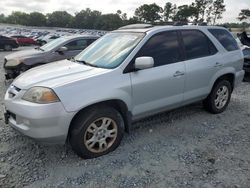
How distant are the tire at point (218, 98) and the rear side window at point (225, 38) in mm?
701

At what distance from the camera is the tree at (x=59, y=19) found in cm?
9981

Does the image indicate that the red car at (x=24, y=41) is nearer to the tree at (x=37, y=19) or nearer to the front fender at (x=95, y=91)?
the front fender at (x=95, y=91)

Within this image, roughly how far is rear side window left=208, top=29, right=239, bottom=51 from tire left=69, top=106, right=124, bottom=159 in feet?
8.89

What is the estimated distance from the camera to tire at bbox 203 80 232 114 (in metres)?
5.31

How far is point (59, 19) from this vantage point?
10250cm

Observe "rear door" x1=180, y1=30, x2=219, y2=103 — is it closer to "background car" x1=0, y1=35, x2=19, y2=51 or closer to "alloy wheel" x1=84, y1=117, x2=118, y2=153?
"alloy wheel" x1=84, y1=117, x2=118, y2=153

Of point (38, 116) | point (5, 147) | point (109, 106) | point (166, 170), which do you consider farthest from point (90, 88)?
point (5, 147)

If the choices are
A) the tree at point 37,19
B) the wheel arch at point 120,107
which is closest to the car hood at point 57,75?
the wheel arch at point 120,107

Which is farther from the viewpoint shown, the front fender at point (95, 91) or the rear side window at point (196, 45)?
the rear side window at point (196, 45)

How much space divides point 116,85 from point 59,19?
10558 centimetres

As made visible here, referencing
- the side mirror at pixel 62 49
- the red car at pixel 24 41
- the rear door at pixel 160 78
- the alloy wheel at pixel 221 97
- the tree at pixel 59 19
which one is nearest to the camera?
the rear door at pixel 160 78

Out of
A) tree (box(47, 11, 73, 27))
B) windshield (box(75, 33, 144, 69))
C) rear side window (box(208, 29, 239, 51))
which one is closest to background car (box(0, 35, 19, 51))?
windshield (box(75, 33, 144, 69))

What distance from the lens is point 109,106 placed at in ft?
12.5

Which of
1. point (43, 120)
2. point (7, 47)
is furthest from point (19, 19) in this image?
point (43, 120)
